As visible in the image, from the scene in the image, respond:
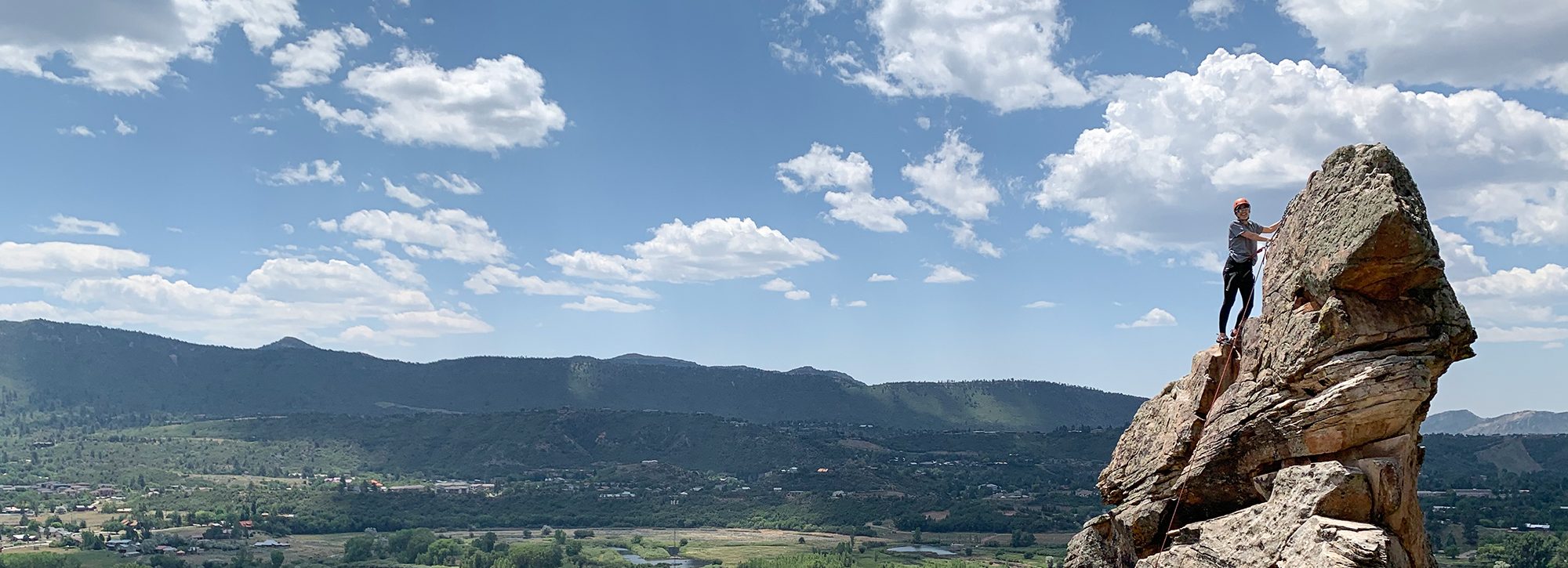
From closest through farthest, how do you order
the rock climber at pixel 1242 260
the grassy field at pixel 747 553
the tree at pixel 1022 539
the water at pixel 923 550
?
1. the rock climber at pixel 1242 260
2. the grassy field at pixel 747 553
3. the water at pixel 923 550
4. the tree at pixel 1022 539

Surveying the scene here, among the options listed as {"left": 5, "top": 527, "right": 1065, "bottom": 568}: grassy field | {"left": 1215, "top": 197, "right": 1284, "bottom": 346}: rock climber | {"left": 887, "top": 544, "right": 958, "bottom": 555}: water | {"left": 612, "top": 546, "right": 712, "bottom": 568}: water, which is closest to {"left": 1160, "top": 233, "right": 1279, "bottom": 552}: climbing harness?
{"left": 1215, "top": 197, "right": 1284, "bottom": 346}: rock climber

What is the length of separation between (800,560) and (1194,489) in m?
143

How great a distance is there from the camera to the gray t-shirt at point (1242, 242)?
23259mm

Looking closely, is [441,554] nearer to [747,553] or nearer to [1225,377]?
[747,553]

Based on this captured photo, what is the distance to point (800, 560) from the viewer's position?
160375mm

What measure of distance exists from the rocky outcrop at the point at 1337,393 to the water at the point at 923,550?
534ft

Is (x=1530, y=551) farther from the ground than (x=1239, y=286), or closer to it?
closer to it

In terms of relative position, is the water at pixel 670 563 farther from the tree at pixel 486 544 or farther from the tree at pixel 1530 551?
the tree at pixel 1530 551

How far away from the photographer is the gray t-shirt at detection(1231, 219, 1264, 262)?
916 inches

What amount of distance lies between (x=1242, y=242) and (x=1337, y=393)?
5.37m

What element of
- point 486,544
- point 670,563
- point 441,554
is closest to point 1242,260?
point 670,563

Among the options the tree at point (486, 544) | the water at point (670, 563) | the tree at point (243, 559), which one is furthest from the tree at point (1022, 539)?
the tree at point (243, 559)

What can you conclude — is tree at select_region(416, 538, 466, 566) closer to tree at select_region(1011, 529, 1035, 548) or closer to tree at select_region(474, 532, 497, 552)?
tree at select_region(474, 532, 497, 552)

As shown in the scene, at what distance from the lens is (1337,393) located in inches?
742
